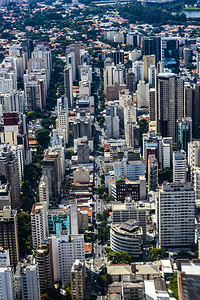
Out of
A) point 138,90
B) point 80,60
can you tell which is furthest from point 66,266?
point 80,60

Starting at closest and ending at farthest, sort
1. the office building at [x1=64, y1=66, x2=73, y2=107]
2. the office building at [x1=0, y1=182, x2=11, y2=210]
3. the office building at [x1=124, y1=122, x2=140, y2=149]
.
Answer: the office building at [x1=0, y1=182, x2=11, y2=210] < the office building at [x1=124, y1=122, x2=140, y2=149] < the office building at [x1=64, y1=66, x2=73, y2=107]

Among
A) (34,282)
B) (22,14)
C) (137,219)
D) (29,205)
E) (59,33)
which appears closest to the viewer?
(34,282)

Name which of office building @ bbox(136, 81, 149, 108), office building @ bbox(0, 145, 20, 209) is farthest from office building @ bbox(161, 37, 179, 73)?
office building @ bbox(0, 145, 20, 209)

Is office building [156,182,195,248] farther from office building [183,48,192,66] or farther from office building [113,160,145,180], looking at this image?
office building [183,48,192,66]

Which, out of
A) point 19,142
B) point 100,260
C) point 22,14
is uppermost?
point 22,14

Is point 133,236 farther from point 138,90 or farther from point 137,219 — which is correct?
point 138,90

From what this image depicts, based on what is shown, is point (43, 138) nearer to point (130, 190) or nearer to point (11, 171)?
point (11, 171)
